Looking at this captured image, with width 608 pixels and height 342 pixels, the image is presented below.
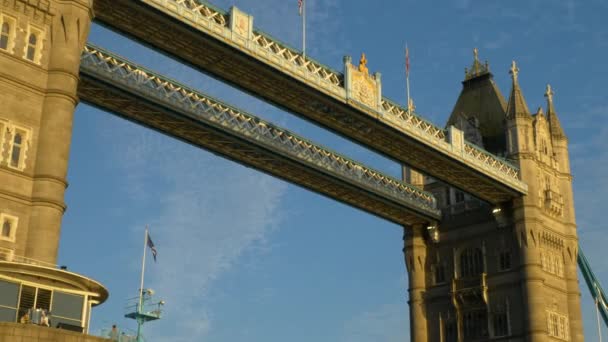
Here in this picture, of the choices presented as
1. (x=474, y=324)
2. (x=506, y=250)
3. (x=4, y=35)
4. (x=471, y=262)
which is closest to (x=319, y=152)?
(x=471, y=262)

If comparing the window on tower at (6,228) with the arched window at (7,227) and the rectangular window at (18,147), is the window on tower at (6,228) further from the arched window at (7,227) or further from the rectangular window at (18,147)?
the rectangular window at (18,147)

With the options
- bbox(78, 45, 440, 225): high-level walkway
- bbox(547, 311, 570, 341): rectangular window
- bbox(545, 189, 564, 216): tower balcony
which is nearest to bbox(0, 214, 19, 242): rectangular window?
bbox(78, 45, 440, 225): high-level walkway

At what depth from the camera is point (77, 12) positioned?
40531mm

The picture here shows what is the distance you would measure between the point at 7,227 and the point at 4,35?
28.2 feet

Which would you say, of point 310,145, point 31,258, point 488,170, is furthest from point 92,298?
point 488,170

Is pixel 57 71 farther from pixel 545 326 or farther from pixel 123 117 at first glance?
pixel 545 326

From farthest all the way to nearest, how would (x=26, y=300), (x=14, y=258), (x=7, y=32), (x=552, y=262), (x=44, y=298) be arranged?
(x=552, y=262)
(x=7, y=32)
(x=14, y=258)
(x=44, y=298)
(x=26, y=300)

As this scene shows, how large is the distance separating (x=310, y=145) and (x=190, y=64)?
1713 centimetres

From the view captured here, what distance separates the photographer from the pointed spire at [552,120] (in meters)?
81.1

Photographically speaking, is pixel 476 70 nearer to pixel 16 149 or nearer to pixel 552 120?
pixel 552 120

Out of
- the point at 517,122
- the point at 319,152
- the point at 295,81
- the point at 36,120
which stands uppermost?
the point at 517,122

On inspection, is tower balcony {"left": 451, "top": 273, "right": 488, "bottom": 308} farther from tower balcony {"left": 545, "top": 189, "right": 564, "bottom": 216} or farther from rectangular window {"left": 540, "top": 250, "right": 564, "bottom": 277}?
tower balcony {"left": 545, "top": 189, "right": 564, "bottom": 216}

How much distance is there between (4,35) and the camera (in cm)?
3784

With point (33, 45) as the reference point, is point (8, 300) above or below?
below
